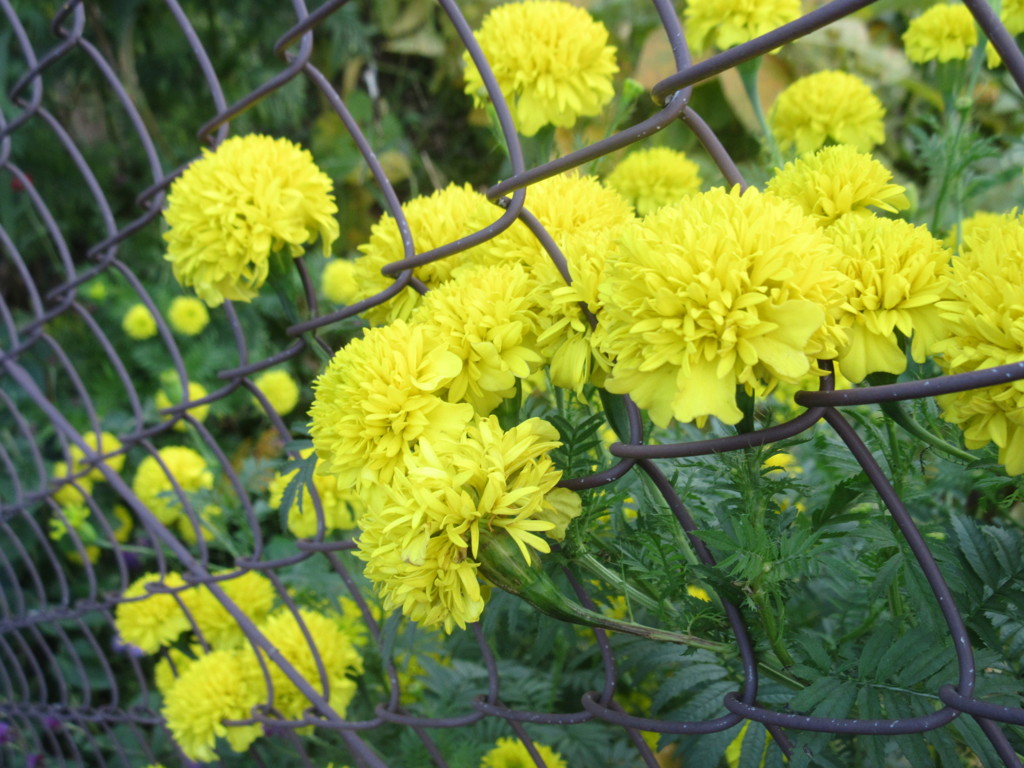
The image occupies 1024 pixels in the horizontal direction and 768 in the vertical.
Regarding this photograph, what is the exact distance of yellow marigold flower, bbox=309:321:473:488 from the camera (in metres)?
0.55

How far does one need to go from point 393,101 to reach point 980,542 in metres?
3.31

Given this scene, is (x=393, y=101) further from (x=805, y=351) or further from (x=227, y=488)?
(x=805, y=351)

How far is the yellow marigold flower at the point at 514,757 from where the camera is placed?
946mm

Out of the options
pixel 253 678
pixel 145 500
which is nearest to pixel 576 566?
pixel 253 678

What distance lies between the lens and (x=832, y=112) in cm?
109

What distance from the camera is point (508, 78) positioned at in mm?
923

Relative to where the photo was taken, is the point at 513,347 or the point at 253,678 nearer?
the point at 513,347

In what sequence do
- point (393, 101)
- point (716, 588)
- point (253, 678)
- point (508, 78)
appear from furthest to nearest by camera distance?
point (393, 101) < point (253, 678) < point (508, 78) < point (716, 588)

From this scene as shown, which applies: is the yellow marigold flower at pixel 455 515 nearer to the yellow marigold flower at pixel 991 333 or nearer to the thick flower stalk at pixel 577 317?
the thick flower stalk at pixel 577 317

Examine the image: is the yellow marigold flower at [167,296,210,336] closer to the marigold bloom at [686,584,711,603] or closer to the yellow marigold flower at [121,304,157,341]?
the yellow marigold flower at [121,304,157,341]

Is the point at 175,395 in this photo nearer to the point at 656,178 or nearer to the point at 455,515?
the point at 656,178

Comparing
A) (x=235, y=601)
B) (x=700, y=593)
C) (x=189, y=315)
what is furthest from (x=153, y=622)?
(x=189, y=315)

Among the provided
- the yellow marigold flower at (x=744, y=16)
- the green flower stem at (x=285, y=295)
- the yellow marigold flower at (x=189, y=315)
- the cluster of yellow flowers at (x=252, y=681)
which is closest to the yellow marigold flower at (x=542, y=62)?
the yellow marigold flower at (x=744, y=16)

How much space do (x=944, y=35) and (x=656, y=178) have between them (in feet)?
1.47
